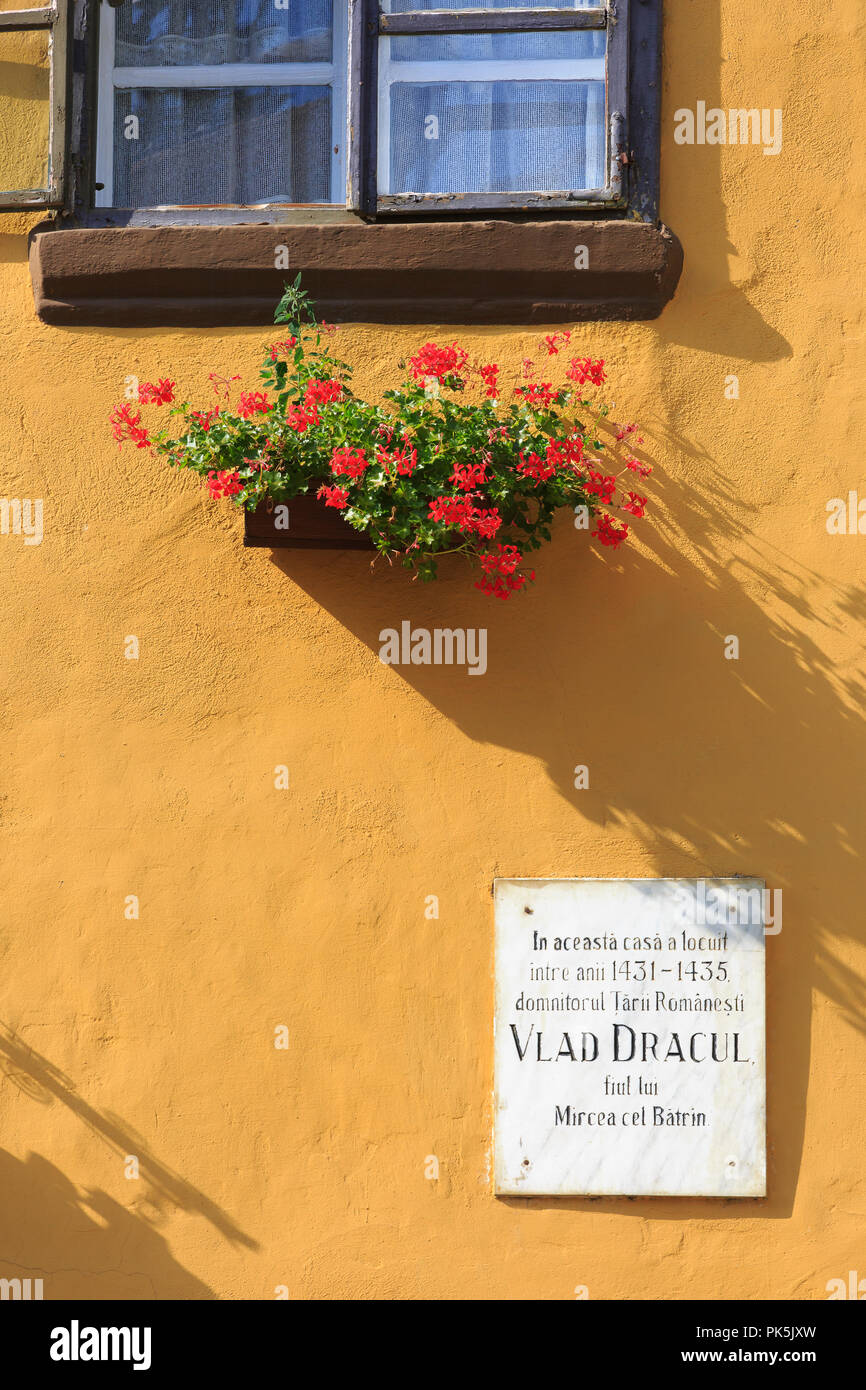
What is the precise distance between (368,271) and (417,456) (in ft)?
2.43

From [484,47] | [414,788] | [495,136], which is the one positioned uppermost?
[484,47]

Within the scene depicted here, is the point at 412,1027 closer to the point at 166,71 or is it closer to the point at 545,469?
the point at 545,469

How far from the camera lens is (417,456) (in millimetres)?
3758

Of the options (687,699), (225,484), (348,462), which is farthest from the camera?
(687,699)

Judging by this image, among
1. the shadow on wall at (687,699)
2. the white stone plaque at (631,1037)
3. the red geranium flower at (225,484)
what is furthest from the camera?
the shadow on wall at (687,699)

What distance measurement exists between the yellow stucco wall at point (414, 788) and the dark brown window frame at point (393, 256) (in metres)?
0.08

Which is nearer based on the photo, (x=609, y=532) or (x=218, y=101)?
(x=609, y=532)

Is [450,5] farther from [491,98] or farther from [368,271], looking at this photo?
[368,271]

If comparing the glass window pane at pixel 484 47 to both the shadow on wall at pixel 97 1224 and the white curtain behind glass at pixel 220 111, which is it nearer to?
the white curtain behind glass at pixel 220 111

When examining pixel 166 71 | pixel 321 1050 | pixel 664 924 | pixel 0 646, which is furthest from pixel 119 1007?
pixel 166 71

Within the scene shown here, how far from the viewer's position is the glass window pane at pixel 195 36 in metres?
4.42

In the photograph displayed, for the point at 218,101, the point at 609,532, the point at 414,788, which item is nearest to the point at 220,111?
the point at 218,101

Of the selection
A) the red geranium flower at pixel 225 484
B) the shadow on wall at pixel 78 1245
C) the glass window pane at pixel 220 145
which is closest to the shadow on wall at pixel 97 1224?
the shadow on wall at pixel 78 1245

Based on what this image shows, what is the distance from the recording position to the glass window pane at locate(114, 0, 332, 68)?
4422mm
